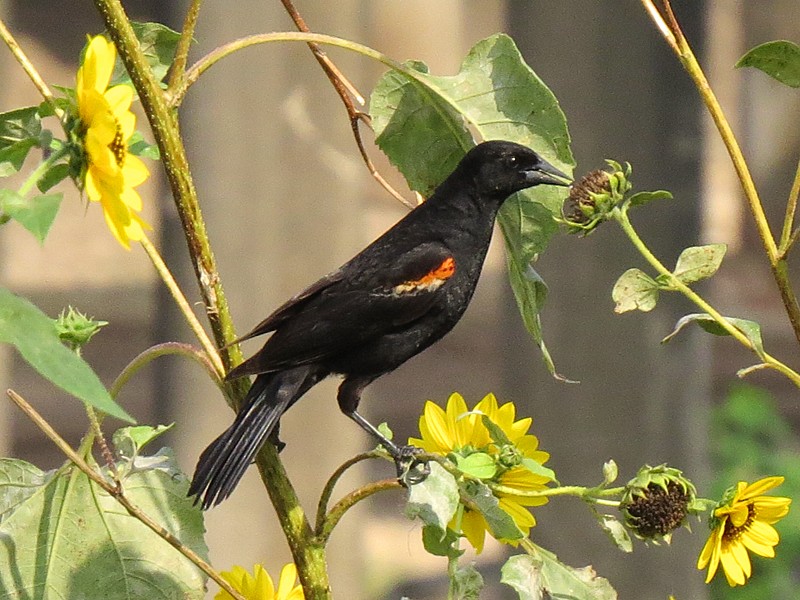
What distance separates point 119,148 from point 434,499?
211 millimetres

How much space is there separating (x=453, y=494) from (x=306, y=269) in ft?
3.91

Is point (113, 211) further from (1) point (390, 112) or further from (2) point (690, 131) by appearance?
(2) point (690, 131)

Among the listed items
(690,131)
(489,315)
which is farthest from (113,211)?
(489,315)

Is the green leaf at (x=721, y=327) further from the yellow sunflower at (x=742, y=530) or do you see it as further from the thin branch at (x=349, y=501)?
the thin branch at (x=349, y=501)

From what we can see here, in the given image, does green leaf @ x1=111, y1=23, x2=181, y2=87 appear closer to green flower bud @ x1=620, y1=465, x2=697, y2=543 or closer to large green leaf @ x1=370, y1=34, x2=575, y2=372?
large green leaf @ x1=370, y1=34, x2=575, y2=372

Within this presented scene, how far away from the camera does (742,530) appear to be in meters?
0.66

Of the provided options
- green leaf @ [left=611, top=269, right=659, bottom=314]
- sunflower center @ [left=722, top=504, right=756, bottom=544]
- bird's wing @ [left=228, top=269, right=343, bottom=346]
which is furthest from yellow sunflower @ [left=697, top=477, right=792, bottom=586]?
bird's wing @ [left=228, top=269, right=343, bottom=346]

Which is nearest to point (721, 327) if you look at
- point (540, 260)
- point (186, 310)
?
point (186, 310)

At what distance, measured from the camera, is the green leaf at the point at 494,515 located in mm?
578

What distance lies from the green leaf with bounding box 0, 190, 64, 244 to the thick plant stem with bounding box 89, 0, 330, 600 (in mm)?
126

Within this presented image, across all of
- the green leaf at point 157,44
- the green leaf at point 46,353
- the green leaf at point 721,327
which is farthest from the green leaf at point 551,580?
the green leaf at point 157,44

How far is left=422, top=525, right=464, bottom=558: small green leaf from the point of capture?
596 mm

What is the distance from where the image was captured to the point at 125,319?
4.89m

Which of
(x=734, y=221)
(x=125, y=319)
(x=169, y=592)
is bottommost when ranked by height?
(x=734, y=221)
